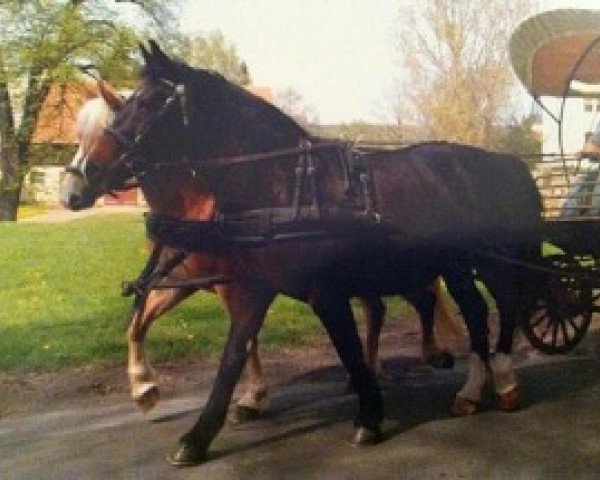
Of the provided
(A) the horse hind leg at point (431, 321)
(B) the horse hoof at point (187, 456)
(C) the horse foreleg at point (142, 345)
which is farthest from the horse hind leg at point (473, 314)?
(B) the horse hoof at point (187, 456)

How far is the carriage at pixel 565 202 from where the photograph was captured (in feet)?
22.7

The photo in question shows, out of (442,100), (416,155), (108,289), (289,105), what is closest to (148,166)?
(416,155)

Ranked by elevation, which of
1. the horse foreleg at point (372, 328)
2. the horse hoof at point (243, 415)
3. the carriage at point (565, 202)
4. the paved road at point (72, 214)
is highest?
the carriage at point (565, 202)

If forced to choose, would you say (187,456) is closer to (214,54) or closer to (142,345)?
(142,345)

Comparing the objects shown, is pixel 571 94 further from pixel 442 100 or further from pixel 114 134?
pixel 442 100

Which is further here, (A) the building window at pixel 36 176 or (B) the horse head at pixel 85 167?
(A) the building window at pixel 36 176

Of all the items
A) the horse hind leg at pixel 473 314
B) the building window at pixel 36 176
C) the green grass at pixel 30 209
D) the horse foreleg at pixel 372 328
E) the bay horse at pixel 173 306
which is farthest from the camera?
the green grass at pixel 30 209

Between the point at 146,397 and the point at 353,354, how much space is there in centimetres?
144

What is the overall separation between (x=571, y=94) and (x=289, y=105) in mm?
28551

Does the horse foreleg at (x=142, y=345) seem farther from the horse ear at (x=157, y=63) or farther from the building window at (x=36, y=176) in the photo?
the building window at (x=36, y=176)

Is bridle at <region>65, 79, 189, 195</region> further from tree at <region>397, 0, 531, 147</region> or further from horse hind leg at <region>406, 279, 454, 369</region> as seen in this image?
tree at <region>397, 0, 531, 147</region>

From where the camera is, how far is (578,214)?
7.18 meters

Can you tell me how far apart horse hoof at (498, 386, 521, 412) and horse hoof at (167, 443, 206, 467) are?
2099mm

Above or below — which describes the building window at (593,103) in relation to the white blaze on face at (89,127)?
above
